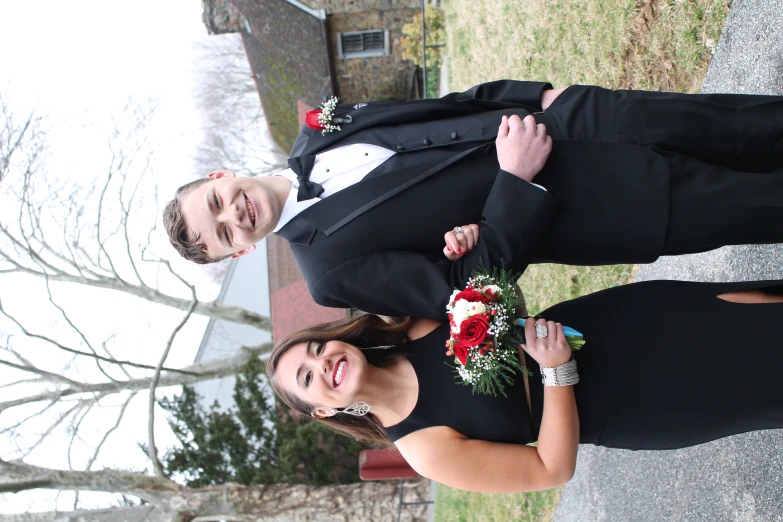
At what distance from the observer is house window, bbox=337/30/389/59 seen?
19.9 metres

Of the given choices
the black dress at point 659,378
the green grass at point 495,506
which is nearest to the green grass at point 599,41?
the black dress at point 659,378

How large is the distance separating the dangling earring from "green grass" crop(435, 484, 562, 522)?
4968 millimetres

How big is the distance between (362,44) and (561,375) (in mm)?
19251

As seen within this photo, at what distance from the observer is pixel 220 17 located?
22.2 m

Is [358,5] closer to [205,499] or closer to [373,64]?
[373,64]

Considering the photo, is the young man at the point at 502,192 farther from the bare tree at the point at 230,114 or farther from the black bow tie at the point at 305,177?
the bare tree at the point at 230,114

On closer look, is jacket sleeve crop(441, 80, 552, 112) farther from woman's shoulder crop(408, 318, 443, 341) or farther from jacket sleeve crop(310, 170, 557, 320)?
woman's shoulder crop(408, 318, 443, 341)

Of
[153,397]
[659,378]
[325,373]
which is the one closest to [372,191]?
[325,373]

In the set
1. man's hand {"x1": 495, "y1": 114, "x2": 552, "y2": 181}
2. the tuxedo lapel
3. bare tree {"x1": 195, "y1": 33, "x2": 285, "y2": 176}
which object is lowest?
bare tree {"x1": 195, "y1": 33, "x2": 285, "y2": 176}

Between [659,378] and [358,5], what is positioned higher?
[358,5]

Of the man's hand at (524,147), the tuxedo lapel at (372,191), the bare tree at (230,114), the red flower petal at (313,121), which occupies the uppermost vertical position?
the red flower petal at (313,121)

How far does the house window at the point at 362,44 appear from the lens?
19.9 metres

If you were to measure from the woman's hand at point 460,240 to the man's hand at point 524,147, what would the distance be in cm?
31

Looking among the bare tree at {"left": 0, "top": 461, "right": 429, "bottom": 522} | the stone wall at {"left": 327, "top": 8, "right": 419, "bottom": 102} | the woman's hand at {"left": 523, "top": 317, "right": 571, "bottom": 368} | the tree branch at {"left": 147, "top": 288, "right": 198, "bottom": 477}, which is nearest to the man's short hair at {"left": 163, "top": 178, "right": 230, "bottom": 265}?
the woman's hand at {"left": 523, "top": 317, "right": 571, "bottom": 368}
